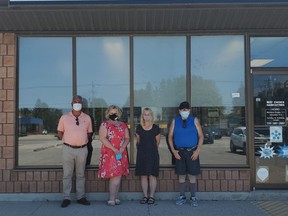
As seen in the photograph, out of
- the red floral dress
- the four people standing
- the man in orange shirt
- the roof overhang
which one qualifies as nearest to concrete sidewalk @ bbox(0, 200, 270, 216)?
the four people standing

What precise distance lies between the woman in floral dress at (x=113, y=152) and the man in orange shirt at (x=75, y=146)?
1.02ft

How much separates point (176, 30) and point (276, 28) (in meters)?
1.84

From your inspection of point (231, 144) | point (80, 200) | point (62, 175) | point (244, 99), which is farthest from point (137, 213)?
point (244, 99)

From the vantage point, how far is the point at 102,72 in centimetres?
769

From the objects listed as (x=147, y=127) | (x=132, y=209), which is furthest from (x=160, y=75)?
(x=132, y=209)

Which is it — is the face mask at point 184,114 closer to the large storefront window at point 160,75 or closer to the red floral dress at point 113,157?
the large storefront window at point 160,75

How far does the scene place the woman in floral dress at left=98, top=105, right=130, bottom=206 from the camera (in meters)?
6.93

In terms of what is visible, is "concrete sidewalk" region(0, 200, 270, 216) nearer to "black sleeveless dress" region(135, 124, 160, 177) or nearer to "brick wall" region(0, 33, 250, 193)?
"brick wall" region(0, 33, 250, 193)

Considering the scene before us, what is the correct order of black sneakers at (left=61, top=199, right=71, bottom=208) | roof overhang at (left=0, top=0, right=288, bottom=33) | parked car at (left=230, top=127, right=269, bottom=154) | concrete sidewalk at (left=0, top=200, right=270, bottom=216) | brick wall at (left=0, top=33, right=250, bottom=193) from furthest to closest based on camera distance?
1. parked car at (left=230, top=127, right=269, bottom=154)
2. brick wall at (left=0, top=33, right=250, bottom=193)
3. black sneakers at (left=61, top=199, right=71, bottom=208)
4. roof overhang at (left=0, top=0, right=288, bottom=33)
5. concrete sidewalk at (left=0, top=200, right=270, bottom=216)

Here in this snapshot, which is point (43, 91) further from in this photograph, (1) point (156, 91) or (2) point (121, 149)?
(1) point (156, 91)

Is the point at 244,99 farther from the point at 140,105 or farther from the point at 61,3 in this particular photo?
the point at 61,3

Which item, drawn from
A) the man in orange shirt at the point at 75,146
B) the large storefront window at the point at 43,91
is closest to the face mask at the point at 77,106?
the man in orange shirt at the point at 75,146

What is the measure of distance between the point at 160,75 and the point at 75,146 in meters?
2.10

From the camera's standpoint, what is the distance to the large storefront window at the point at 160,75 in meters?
7.63
